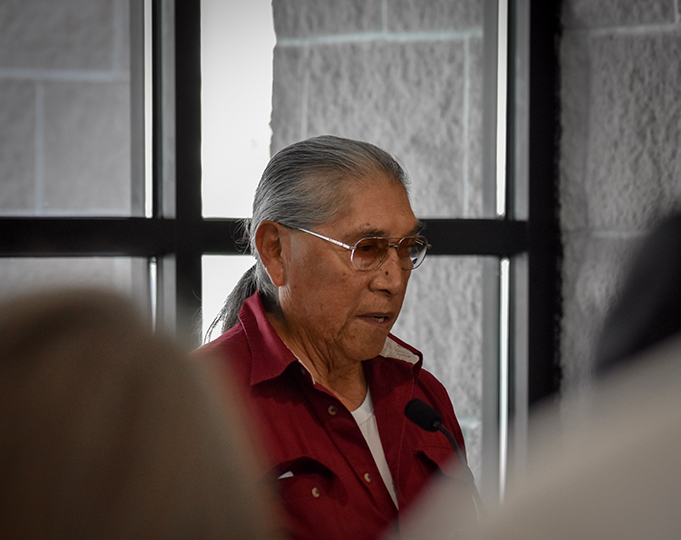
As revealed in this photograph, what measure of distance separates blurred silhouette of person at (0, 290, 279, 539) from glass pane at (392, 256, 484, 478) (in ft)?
5.76

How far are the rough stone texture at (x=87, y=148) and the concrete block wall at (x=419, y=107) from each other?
0.43 m

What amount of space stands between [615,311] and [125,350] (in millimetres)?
1094

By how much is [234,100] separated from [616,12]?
1.18 meters

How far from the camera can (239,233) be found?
69.4 inches

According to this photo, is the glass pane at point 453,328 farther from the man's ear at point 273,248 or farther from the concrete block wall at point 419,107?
the man's ear at point 273,248

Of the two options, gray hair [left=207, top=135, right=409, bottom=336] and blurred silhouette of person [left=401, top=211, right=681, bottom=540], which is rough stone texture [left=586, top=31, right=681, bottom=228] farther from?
blurred silhouette of person [left=401, top=211, right=681, bottom=540]

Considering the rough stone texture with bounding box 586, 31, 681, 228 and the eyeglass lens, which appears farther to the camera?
the rough stone texture with bounding box 586, 31, 681, 228

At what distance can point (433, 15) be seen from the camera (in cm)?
202

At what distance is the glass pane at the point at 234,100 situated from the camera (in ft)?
6.00

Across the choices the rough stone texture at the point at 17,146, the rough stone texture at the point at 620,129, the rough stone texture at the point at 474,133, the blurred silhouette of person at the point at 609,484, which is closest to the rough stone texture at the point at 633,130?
the rough stone texture at the point at 620,129

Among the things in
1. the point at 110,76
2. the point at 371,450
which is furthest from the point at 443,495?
the point at 110,76

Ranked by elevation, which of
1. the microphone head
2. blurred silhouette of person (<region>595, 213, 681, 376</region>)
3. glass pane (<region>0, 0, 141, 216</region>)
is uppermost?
glass pane (<region>0, 0, 141, 216</region>)

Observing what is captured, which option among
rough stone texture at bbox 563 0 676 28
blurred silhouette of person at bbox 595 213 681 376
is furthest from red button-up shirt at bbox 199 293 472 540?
rough stone texture at bbox 563 0 676 28

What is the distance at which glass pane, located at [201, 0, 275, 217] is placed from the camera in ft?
6.00
